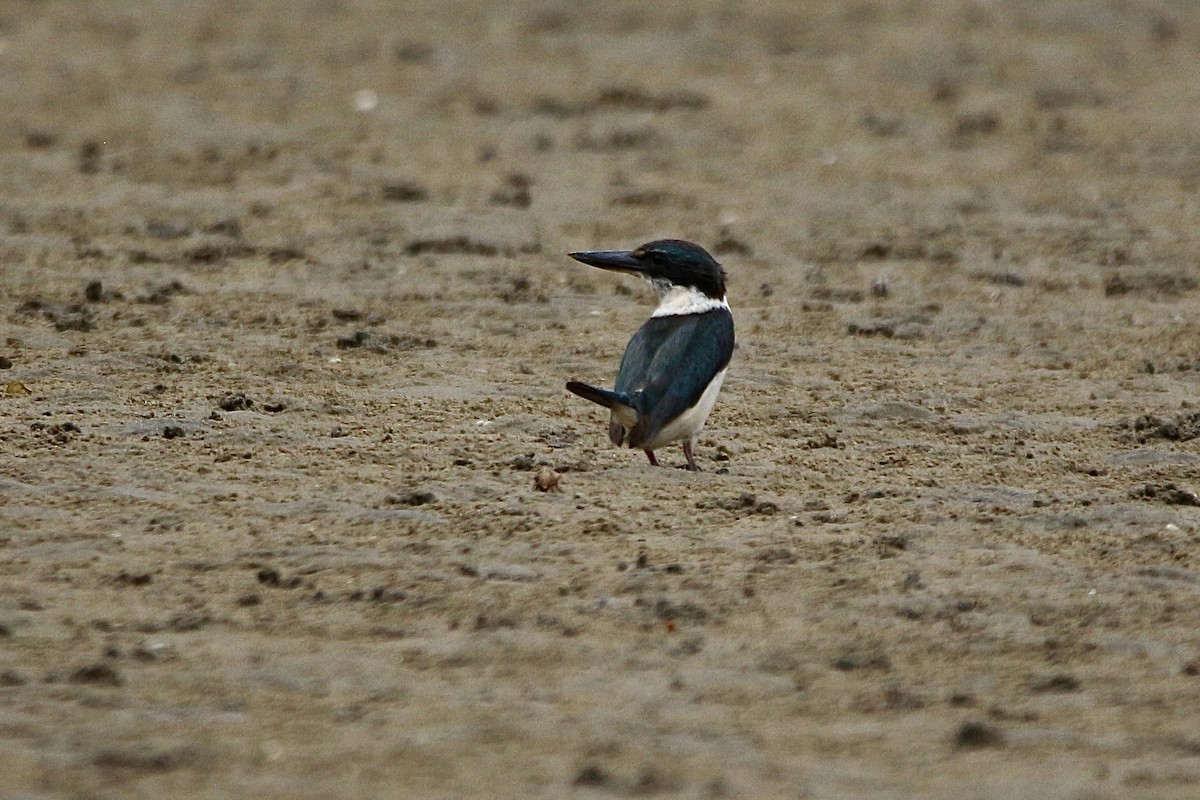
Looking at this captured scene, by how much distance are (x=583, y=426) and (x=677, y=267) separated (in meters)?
0.68

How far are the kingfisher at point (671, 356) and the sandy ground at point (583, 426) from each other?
18cm

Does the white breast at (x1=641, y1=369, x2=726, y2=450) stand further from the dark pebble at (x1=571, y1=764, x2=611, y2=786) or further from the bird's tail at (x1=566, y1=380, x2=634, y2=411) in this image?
the dark pebble at (x1=571, y1=764, x2=611, y2=786)

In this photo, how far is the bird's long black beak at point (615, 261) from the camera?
24.1 feet

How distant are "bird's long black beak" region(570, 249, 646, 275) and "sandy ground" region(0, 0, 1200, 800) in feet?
1.55

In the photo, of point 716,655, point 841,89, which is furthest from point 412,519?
point 841,89

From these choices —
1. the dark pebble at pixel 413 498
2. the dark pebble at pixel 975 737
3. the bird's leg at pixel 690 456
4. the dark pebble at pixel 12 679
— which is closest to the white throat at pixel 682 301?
the bird's leg at pixel 690 456

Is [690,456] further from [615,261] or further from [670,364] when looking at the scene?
[615,261]

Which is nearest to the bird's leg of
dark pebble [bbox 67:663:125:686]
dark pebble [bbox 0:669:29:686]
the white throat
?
the white throat

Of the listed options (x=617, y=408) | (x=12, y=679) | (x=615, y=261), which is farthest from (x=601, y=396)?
(x=12, y=679)

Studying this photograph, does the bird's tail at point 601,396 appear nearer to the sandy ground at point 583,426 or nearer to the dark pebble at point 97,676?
the sandy ground at point 583,426

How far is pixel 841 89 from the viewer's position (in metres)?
12.6

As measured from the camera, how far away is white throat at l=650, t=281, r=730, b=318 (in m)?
7.16

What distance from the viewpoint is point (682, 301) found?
722 cm

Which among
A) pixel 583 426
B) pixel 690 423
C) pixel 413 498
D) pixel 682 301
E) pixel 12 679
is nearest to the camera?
pixel 12 679
